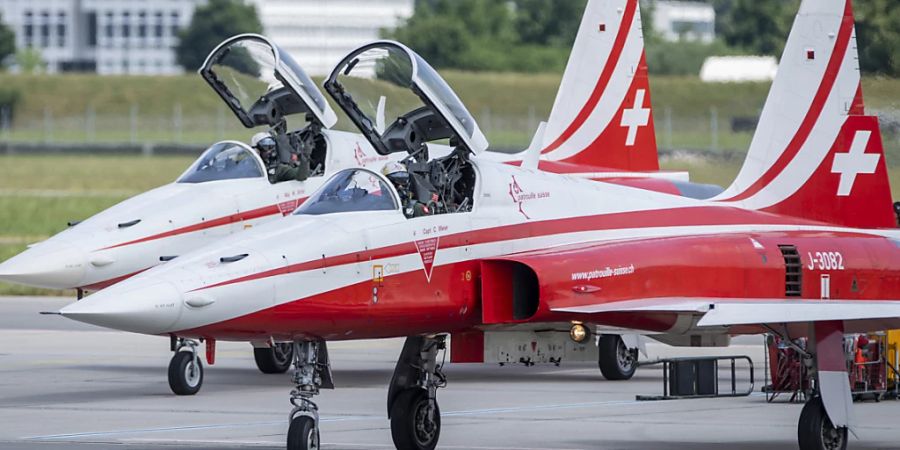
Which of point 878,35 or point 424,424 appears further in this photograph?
point 878,35

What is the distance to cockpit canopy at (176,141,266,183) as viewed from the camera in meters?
19.1

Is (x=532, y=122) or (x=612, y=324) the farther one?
(x=532, y=122)

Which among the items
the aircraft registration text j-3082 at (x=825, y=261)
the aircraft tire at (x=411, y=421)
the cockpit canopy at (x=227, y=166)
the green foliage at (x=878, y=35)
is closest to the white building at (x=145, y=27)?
the green foliage at (x=878, y=35)

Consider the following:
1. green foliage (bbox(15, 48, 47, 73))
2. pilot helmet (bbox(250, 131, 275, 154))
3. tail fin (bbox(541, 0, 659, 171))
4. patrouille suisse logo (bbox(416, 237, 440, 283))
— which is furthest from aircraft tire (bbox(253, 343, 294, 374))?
green foliage (bbox(15, 48, 47, 73))

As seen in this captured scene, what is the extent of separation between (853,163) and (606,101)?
8.90 metres

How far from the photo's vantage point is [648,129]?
24016 mm

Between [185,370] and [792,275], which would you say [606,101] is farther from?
[792,275]

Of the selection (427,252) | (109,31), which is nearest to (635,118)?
(427,252)

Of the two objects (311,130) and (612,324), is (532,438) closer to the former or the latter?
(612,324)

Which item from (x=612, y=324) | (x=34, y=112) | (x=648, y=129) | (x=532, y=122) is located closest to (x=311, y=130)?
(x=648, y=129)

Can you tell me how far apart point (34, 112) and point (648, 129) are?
65.2 m

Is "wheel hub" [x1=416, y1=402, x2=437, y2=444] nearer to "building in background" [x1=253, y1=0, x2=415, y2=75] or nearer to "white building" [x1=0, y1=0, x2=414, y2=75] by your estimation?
"building in background" [x1=253, y1=0, x2=415, y2=75]

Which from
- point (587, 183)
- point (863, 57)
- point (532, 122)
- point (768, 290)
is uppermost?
point (532, 122)

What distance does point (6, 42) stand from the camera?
113812 millimetres
